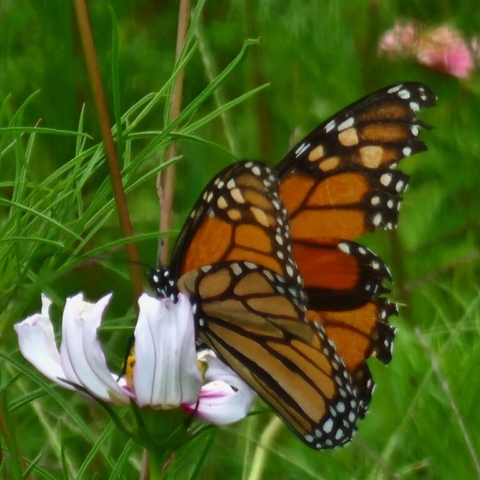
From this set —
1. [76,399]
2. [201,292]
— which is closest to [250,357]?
[201,292]

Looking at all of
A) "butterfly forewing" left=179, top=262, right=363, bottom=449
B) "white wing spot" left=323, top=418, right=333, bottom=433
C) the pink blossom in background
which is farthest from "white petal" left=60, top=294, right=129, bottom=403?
the pink blossom in background

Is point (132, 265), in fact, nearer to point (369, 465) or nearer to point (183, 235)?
point (183, 235)

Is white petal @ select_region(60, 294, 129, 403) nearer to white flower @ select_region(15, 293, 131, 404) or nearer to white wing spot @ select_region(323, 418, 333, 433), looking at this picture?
white flower @ select_region(15, 293, 131, 404)

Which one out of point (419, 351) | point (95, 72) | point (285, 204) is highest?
point (95, 72)

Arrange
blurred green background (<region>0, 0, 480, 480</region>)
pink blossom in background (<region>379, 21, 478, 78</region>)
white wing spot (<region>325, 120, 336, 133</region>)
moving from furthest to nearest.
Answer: pink blossom in background (<region>379, 21, 478, 78</region>) → blurred green background (<region>0, 0, 480, 480</region>) → white wing spot (<region>325, 120, 336, 133</region>)

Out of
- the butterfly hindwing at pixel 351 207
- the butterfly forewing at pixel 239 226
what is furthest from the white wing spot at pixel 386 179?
the butterfly forewing at pixel 239 226
